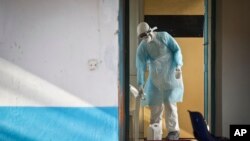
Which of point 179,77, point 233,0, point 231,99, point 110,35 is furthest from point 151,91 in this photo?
point 110,35

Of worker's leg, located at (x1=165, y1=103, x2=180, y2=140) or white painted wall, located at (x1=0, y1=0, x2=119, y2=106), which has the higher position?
white painted wall, located at (x1=0, y1=0, x2=119, y2=106)

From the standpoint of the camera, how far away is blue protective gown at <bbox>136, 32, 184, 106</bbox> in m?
4.41

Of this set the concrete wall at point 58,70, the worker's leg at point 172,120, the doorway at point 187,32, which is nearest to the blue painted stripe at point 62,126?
the concrete wall at point 58,70

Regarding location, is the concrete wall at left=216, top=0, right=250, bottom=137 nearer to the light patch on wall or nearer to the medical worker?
the medical worker

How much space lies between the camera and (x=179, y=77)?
444 cm

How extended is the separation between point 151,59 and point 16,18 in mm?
2264

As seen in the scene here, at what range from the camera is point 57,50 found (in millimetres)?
2469

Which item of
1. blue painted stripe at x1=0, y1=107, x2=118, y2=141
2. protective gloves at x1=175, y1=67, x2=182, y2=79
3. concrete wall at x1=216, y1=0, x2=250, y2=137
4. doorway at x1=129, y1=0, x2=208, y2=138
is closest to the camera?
blue painted stripe at x1=0, y1=107, x2=118, y2=141

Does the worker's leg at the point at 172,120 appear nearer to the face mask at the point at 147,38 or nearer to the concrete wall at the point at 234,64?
the concrete wall at the point at 234,64

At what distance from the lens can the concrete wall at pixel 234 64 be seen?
404cm

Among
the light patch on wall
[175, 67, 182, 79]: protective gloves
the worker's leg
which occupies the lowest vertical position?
the worker's leg

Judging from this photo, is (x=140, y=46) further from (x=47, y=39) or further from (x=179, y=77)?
(x=47, y=39)

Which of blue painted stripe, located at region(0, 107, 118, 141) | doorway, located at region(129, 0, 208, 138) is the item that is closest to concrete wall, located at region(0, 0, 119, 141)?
blue painted stripe, located at region(0, 107, 118, 141)

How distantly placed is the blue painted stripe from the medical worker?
6.51 feet
